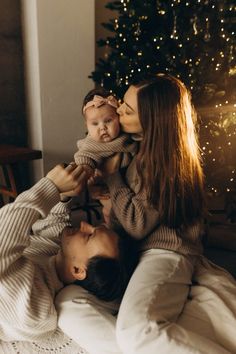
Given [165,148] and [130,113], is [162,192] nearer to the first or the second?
[165,148]

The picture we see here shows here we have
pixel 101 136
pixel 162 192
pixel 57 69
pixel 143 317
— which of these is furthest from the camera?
pixel 57 69

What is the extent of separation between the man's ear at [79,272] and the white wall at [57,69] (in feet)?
5.24

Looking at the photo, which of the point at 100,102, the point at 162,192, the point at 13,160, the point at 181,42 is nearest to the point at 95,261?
the point at 162,192

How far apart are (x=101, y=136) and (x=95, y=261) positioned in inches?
20.1

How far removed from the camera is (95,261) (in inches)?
51.0

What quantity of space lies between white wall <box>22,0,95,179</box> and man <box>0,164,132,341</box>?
1.42 meters

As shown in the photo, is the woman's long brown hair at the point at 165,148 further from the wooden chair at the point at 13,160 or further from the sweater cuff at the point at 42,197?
the wooden chair at the point at 13,160

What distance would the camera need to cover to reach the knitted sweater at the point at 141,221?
144 cm

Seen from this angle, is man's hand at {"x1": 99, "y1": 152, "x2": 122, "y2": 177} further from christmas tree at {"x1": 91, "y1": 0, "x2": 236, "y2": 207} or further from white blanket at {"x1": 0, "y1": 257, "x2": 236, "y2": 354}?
christmas tree at {"x1": 91, "y1": 0, "x2": 236, "y2": 207}

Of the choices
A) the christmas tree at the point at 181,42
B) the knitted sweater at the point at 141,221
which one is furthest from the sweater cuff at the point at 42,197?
the christmas tree at the point at 181,42

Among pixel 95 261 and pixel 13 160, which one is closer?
pixel 95 261

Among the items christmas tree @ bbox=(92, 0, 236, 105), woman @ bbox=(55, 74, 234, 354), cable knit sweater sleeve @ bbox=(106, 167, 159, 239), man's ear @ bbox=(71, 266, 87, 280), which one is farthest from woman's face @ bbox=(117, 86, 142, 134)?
christmas tree @ bbox=(92, 0, 236, 105)

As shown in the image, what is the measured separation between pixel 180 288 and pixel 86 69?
196 cm

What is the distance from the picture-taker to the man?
1.16 m
